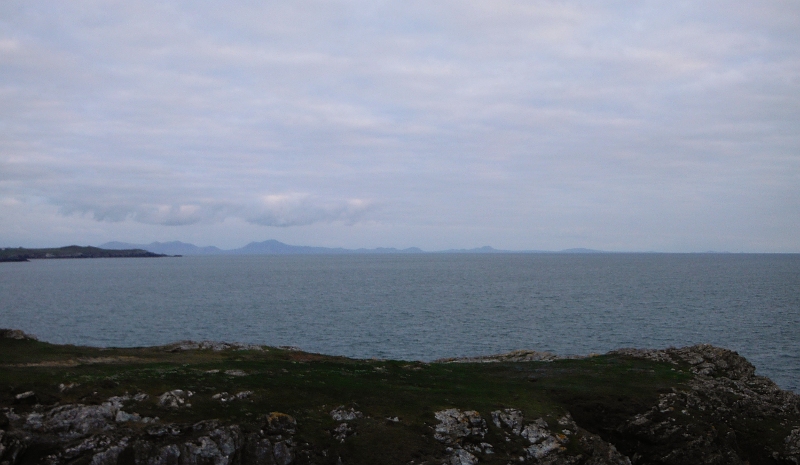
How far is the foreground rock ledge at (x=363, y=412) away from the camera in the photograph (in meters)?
24.9

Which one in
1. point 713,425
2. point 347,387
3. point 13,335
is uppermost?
point 13,335

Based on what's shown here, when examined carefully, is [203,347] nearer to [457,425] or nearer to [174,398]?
[174,398]

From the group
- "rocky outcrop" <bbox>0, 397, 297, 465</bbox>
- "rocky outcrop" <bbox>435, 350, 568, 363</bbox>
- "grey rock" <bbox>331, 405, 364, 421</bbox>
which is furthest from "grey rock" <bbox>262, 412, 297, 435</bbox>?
"rocky outcrop" <bbox>435, 350, 568, 363</bbox>

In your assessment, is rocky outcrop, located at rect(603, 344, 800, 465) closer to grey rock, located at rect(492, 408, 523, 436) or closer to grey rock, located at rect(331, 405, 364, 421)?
grey rock, located at rect(492, 408, 523, 436)

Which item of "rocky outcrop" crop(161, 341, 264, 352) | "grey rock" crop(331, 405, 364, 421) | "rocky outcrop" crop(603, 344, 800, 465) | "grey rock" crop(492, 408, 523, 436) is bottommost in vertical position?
"rocky outcrop" crop(603, 344, 800, 465)

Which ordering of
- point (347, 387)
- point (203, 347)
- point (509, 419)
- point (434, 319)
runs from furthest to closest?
point (434, 319), point (203, 347), point (347, 387), point (509, 419)

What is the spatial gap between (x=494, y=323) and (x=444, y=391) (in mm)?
60639

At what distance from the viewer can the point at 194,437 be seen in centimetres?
2509

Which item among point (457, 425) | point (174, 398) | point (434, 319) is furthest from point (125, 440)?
point (434, 319)

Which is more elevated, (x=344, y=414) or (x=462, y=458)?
(x=344, y=414)

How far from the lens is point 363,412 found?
30.0 meters

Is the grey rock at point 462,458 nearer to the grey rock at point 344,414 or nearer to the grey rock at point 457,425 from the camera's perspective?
the grey rock at point 457,425

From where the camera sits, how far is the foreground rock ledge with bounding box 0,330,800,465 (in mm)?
24875

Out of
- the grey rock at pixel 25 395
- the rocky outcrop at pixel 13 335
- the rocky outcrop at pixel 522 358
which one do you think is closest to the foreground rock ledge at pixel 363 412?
the grey rock at pixel 25 395
